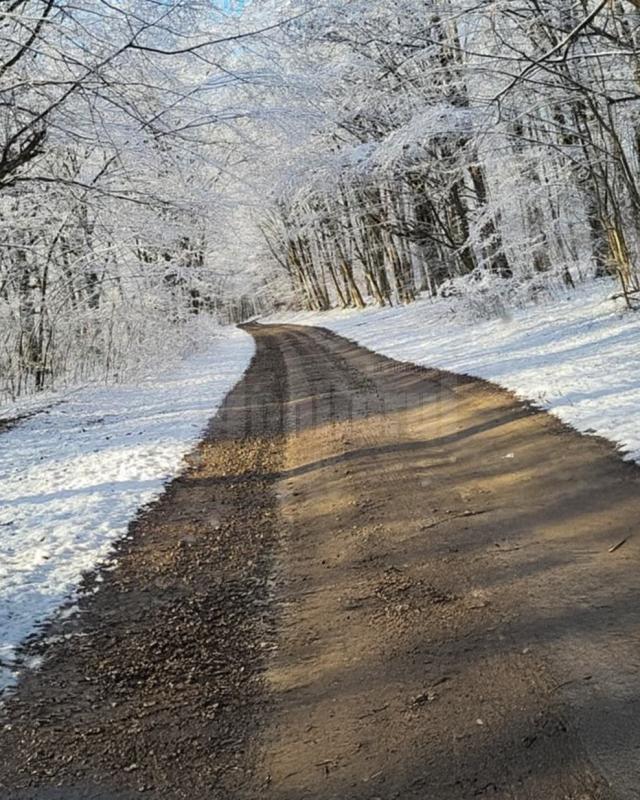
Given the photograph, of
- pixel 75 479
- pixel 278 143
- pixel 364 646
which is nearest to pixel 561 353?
pixel 278 143

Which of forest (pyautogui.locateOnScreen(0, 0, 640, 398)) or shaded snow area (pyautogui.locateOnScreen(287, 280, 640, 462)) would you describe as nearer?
forest (pyautogui.locateOnScreen(0, 0, 640, 398))

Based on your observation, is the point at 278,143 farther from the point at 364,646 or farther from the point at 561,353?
the point at 364,646

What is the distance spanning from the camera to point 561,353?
10.4m

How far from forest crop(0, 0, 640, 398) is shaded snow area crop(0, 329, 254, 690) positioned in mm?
2981

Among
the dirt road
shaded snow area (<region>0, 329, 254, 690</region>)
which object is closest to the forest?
shaded snow area (<region>0, 329, 254, 690</region>)

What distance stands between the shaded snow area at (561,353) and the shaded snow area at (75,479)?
447 centimetres

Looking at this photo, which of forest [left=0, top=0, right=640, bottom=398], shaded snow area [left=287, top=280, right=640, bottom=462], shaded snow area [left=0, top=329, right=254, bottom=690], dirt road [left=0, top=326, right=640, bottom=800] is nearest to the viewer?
dirt road [left=0, top=326, right=640, bottom=800]

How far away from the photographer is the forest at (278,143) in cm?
585

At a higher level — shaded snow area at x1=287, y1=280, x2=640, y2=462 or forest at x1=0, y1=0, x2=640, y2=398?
forest at x1=0, y1=0, x2=640, y2=398

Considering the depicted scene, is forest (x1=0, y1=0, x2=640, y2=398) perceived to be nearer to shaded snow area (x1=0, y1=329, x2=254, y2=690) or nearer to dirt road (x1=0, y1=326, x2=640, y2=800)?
shaded snow area (x1=0, y1=329, x2=254, y2=690)

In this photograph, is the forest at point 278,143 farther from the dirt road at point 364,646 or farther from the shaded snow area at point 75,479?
the dirt road at point 364,646

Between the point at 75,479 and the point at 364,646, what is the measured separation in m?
5.15

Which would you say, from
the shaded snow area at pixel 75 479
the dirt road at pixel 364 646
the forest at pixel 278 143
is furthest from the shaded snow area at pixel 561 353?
the shaded snow area at pixel 75 479

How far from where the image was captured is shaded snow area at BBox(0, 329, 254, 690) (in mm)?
4648
